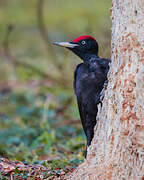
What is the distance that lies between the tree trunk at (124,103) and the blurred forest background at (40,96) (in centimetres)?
95

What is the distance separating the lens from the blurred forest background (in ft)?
16.8

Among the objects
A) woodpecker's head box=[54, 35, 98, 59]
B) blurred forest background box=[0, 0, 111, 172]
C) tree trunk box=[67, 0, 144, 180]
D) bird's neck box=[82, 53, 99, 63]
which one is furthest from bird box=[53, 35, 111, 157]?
tree trunk box=[67, 0, 144, 180]

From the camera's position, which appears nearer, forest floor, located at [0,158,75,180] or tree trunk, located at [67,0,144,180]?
tree trunk, located at [67,0,144,180]

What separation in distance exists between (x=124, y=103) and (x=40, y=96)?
5.08 meters

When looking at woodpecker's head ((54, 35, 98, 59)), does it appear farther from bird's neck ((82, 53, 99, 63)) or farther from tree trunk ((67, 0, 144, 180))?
tree trunk ((67, 0, 144, 180))

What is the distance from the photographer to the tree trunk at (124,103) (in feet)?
9.28

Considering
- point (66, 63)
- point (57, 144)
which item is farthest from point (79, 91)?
point (66, 63)

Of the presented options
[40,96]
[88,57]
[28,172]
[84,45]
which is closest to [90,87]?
[88,57]

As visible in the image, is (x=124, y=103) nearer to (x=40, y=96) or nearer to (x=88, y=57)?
(x=88, y=57)

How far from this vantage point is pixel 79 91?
4.04 meters

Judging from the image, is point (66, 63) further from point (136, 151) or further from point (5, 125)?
point (136, 151)

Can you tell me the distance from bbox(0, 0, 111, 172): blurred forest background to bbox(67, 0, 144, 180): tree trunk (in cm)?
95

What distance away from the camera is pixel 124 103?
2895mm

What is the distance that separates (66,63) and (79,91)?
4270 mm
